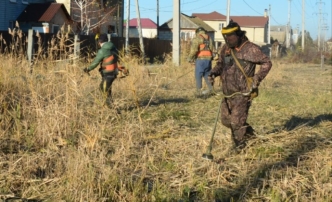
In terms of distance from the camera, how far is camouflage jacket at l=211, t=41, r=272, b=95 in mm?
6102

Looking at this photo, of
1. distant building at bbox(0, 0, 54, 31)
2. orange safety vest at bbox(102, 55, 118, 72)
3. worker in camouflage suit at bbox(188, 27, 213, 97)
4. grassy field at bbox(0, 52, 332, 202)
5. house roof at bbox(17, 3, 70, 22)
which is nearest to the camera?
grassy field at bbox(0, 52, 332, 202)

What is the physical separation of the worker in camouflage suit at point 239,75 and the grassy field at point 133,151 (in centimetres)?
29

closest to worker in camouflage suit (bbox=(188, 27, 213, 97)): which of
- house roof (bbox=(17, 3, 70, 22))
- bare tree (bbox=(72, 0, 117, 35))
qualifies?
bare tree (bbox=(72, 0, 117, 35))

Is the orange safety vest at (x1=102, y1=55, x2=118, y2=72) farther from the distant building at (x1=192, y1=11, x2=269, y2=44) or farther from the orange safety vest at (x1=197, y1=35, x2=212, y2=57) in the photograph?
the distant building at (x1=192, y1=11, x2=269, y2=44)

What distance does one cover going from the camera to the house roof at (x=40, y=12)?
113 ft

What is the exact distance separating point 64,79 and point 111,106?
90cm

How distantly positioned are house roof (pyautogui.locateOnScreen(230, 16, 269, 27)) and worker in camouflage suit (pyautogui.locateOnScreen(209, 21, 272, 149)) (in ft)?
274

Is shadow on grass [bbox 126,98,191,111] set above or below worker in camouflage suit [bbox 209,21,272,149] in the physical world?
below

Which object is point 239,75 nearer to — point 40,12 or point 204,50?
point 204,50

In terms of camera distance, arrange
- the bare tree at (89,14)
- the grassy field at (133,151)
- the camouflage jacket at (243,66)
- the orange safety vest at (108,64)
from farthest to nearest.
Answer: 1. the bare tree at (89,14)
2. the orange safety vest at (108,64)
3. the camouflage jacket at (243,66)
4. the grassy field at (133,151)

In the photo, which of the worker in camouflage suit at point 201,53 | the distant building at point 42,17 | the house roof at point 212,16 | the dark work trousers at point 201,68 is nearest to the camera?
the worker in camouflage suit at point 201,53

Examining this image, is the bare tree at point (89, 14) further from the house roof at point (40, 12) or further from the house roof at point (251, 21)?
the house roof at point (251, 21)

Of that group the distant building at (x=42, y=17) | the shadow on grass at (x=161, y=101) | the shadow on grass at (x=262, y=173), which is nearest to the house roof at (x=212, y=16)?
the distant building at (x=42, y=17)

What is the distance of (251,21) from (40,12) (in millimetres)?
59401
